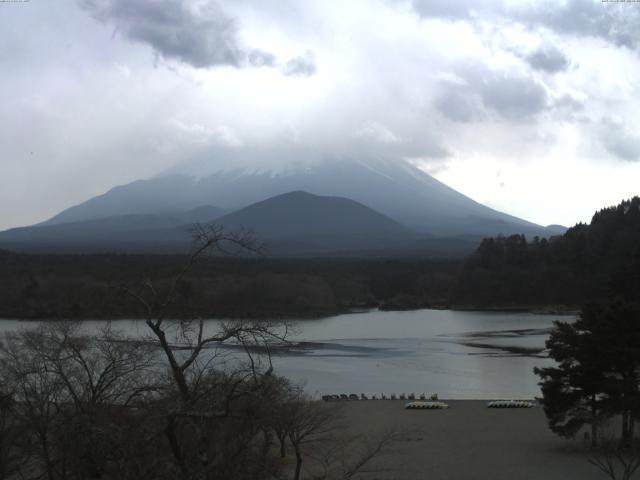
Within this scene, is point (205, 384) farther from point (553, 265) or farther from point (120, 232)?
point (120, 232)

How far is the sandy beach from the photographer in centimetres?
868

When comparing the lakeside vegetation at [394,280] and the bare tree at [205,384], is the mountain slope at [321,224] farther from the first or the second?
the bare tree at [205,384]

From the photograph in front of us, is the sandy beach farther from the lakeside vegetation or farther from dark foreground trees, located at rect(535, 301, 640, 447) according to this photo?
the lakeside vegetation

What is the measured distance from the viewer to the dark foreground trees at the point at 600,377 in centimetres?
914

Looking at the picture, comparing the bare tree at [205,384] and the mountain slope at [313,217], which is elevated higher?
the mountain slope at [313,217]

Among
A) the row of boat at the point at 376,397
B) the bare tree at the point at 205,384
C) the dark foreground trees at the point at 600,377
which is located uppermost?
the bare tree at the point at 205,384

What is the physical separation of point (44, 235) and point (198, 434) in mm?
103759

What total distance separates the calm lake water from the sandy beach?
2871 mm

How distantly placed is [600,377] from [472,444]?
2.01m

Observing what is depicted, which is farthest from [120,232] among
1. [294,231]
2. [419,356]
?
[419,356]

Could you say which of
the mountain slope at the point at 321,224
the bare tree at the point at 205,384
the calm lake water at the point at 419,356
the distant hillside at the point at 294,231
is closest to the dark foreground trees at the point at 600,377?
the calm lake water at the point at 419,356

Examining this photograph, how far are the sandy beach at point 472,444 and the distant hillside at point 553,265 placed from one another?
92.0ft

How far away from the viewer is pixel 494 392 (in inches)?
629

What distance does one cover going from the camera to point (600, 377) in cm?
941
